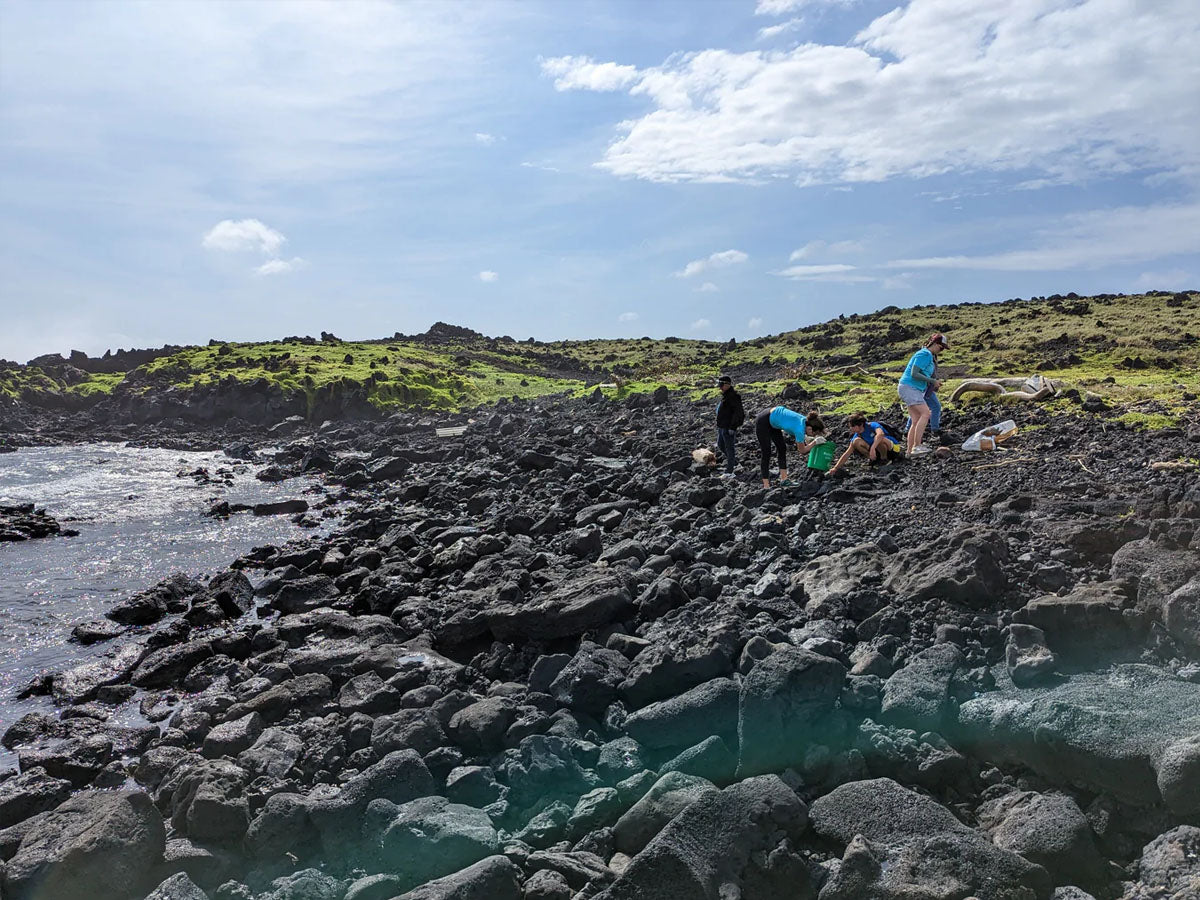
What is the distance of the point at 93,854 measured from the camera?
7266mm

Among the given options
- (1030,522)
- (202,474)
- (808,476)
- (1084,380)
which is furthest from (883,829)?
(202,474)

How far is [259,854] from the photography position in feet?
25.2

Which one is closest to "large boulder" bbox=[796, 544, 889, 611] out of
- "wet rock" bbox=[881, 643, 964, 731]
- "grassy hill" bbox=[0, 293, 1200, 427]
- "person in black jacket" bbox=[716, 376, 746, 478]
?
"wet rock" bbox=[881, 643, 964, 731]

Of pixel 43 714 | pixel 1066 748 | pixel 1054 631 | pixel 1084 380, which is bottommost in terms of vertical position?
pixel 43 714

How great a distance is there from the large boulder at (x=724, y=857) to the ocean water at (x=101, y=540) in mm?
10767

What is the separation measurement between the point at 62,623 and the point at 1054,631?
1719 centimetres

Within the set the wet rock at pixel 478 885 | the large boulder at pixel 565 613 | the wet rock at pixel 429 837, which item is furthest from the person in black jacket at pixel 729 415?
the wet rock at pixel 478 885

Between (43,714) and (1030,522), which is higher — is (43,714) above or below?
below

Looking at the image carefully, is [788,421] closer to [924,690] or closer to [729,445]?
[729,445]

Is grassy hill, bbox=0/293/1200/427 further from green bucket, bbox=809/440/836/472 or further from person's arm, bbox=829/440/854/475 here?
green bucket, bbox=809/440/836/472

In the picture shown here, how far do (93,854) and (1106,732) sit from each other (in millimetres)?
8290

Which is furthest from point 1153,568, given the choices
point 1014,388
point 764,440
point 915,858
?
point 1014,388

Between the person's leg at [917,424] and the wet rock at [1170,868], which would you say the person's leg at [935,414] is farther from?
the wet rock at [1170,868]

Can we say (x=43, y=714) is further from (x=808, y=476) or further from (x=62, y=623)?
(x=808, y=476)
